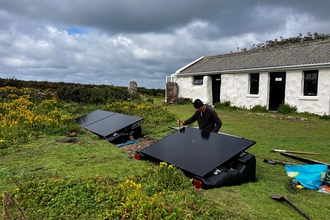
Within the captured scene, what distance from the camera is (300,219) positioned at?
126 inches

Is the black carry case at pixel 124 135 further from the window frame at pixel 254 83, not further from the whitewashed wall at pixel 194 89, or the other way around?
the whitewashed wall at pixel 194 89

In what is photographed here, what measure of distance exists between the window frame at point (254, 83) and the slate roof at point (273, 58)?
2.06ft

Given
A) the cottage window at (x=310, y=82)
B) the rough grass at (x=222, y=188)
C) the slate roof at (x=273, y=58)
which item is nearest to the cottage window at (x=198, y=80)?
the slate roof at (x=273, y=58)

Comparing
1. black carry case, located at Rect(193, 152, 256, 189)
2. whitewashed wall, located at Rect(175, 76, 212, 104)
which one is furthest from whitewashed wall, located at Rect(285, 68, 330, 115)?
black carry case, located at Rect(193, 152, 256, 189)

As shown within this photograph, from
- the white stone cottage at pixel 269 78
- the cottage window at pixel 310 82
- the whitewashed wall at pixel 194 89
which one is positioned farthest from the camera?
the whitewashed wall at pixel 194 89

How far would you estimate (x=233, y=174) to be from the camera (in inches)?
170

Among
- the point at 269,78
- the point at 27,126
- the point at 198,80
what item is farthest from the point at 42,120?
the point at 198,80

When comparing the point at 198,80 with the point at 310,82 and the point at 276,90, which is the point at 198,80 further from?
the point at 310,82

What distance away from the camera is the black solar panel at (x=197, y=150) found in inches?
172

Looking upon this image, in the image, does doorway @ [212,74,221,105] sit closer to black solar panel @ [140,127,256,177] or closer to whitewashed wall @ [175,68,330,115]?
whitewashed wall @ [175,68,330,115]

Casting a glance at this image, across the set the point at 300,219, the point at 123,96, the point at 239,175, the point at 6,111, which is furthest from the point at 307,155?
the point at 123,96

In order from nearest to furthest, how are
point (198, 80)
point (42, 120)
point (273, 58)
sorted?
point (42, 120) < point (273, 58) < point (198, 80)

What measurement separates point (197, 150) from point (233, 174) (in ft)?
2.66

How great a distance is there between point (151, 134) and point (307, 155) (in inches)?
175
